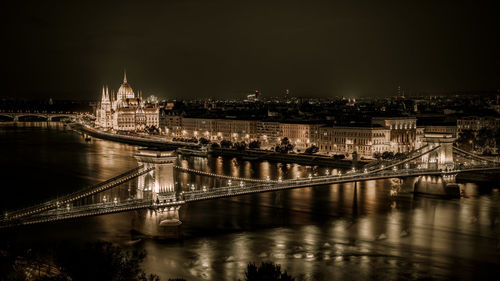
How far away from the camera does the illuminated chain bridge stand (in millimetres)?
12977

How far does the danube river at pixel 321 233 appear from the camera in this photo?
1219 cm

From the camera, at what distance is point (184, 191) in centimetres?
1780

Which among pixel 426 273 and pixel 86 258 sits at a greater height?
pixel 86 258

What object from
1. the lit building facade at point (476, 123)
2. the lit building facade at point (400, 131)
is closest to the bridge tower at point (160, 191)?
the lit building facade at point (400, 131)

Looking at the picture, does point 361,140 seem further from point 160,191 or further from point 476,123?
point 160,191

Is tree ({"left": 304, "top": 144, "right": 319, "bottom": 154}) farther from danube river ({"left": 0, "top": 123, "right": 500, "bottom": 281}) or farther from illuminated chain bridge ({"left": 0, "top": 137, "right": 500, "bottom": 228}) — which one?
danube river ({"left": 0, "top": 123, "right": 500, "bottom": 281})

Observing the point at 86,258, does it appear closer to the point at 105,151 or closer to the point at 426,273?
the point at 426,273

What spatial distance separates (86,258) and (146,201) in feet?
17.9

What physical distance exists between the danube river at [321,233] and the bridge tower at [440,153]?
48.6 inches

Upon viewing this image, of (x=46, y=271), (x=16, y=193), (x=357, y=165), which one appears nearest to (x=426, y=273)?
(x=46, y=271)

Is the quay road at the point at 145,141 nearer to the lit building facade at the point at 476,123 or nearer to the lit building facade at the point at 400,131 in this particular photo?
the lit building facade at the point at 400,131

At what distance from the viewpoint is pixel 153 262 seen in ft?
39.7

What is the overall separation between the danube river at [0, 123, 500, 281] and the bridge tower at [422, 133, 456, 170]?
123 cm

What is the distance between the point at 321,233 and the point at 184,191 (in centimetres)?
482
